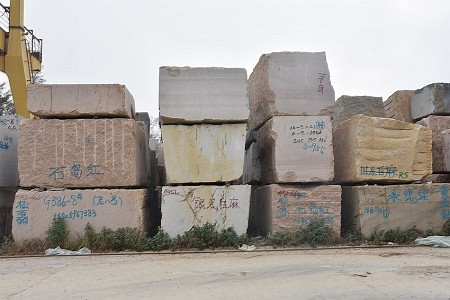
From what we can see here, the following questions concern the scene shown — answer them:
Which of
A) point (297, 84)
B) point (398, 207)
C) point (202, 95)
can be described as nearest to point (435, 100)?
point (398, 207)

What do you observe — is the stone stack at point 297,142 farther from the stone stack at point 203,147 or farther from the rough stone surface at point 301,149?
the stone stack at point 203,147

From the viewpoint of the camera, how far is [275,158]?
6.44 metres

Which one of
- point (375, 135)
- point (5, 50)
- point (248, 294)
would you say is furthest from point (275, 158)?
point (5, 50)

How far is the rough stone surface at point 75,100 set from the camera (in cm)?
632

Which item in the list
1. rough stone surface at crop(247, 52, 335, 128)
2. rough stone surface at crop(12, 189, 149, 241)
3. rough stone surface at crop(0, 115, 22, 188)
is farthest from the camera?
rough stone surface at crop(0, 115, 22, 188)

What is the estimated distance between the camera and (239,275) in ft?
14.6

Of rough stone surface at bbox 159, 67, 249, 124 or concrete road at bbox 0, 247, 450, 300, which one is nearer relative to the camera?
A: concrete road at bbox 0, 247, 450, 300

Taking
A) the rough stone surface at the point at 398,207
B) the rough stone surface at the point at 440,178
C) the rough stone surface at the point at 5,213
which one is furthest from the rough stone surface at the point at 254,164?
the rough stone surface at the point at 5,213

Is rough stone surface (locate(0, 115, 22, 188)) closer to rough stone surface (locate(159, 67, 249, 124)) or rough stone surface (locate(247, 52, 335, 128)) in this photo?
rough stone surface (locate(159, 67, 249, 124))

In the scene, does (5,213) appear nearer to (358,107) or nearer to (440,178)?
(358,107)

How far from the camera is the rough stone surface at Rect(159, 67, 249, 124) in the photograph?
6332 millimetres

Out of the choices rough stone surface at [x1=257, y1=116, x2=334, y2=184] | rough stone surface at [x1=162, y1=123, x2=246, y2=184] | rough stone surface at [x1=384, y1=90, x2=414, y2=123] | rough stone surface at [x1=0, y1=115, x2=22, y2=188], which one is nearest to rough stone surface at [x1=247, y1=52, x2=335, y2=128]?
rough stone surface at [x1=257, y1=116, x2=334, y2=184]

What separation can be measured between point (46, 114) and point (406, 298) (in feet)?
16.6

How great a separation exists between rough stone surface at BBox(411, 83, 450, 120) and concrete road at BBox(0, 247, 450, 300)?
307 cm
